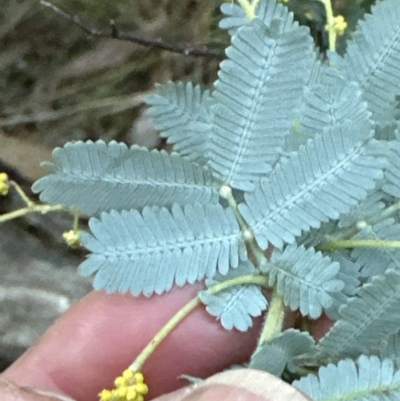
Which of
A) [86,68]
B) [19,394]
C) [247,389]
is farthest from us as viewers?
[86,68]

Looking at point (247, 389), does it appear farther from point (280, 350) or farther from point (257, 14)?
point (257, 14)

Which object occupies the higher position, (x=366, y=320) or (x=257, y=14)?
(x=257, y=14)

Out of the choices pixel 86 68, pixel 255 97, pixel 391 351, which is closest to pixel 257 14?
pixel 255 97

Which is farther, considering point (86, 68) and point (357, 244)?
point (86, 68)

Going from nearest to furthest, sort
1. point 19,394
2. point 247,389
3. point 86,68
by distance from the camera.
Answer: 1. point 247,389
2. point 19,394
3. point 86,68

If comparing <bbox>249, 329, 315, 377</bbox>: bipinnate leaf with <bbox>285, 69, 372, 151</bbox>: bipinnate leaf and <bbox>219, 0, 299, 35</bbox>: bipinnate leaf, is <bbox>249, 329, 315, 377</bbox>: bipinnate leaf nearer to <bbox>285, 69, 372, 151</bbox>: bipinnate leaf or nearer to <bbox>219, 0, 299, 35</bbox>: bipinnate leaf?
<bbox>285, 69, 372, 151</bbox>: bipinnate leaf

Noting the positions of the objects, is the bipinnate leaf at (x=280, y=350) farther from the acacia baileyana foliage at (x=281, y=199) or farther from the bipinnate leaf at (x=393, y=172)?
the bipinnate leaf at (x=393, y=172)

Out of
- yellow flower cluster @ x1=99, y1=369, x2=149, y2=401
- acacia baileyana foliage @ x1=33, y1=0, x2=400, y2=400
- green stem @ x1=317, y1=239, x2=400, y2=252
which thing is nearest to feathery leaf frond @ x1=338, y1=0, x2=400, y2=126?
acacia baileyana foliage @ x1=33, y1=0, x2=400, y2=400

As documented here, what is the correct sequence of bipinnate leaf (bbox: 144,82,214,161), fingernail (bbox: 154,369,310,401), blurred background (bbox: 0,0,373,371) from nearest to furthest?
fingernail (bbox: 154,369,310,401) → bipinnate leaf (bbox: 144,82,214,161) → blurred background (bbox: 0,0,373,371)
